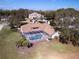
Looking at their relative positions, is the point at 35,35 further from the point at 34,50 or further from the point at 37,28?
the point at 34,50

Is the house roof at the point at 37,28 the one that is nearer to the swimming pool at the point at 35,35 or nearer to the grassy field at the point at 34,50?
the swimming pool at the point at 35,35

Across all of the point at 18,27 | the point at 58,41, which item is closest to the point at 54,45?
the point at 58,41

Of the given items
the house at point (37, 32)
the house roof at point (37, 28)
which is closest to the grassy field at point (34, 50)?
the house at point (37, 32)

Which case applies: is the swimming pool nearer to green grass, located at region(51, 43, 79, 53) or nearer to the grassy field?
the grassy field

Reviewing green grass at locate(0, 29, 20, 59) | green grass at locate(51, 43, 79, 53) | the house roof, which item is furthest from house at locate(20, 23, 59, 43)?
green grass at locate(51, 43, 79, 53)

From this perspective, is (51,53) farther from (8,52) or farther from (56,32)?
(56,32)

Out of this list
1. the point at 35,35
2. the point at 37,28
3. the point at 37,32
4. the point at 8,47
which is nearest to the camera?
the point at 8,47

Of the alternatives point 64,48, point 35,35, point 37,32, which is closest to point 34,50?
point 64,48

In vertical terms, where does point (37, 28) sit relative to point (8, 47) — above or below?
above

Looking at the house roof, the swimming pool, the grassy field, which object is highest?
Result: the house roof
